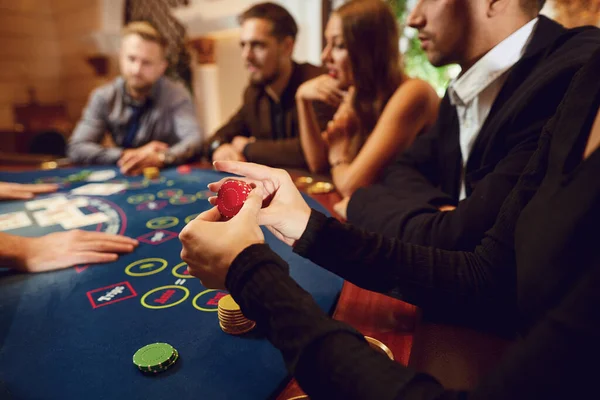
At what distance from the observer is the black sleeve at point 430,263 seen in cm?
→ 86

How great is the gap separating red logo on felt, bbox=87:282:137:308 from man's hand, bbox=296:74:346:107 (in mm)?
1614

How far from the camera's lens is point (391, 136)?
1.86m

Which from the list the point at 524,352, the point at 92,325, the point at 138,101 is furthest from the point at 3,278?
the point at 138,101

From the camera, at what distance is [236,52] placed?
226 inches

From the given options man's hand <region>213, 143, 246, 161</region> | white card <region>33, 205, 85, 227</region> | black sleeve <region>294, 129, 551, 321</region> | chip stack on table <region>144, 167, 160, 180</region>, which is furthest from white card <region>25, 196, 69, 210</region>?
black sleeve <region>294, 129, 551, 321</region>

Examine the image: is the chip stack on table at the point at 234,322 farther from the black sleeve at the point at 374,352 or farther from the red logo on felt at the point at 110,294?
the red logo on felt at the point at 110,294

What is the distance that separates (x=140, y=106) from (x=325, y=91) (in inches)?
72.8

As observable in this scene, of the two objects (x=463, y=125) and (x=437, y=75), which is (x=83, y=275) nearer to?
(x=463, y=125)

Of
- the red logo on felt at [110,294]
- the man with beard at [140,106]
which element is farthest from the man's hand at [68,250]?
the man with beard at [140,106]

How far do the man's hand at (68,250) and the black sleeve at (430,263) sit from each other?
28.5 inches

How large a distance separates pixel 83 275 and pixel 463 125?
4.56 feet

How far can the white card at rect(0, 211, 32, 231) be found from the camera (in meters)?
1.60

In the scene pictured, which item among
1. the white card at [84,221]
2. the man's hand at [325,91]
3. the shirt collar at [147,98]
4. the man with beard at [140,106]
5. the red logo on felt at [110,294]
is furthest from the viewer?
the shirt collar at [147,98]

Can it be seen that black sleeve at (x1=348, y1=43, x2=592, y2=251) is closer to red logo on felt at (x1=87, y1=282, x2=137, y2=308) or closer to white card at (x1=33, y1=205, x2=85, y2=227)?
red logo on felt at (x1=87, y1=282, x2=137, y2=308)
